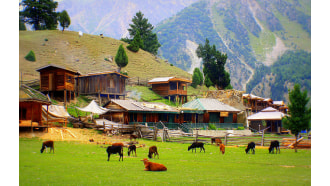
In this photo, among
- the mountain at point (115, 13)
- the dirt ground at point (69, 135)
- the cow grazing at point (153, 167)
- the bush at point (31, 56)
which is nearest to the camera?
the cow grazing at point (153, 167)

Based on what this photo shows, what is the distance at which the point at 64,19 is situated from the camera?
10.9m

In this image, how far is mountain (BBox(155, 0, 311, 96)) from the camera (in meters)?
11.3

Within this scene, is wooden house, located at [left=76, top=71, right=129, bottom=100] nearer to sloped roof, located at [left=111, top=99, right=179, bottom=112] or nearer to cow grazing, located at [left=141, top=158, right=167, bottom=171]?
sloped roof, located at [left=111, top=99, right=179, bottom=112]

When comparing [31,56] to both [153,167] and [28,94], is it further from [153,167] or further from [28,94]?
[153,167]

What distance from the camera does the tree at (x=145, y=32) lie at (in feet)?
39.9

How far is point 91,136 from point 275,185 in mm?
9560

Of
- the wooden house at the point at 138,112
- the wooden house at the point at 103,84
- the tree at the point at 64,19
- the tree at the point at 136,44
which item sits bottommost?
the wooden house at the point at 138,112

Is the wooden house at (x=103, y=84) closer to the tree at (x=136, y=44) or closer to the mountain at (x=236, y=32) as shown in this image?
Answer: the tree at (x=136, y=44)

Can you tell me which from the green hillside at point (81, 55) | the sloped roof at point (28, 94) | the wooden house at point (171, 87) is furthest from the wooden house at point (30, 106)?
the wooden house at point (171, 87)

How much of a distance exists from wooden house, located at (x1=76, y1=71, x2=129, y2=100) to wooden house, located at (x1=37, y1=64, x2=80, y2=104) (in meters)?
0.53

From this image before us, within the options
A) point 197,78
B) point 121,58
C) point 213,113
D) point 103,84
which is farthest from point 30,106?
point 213,113

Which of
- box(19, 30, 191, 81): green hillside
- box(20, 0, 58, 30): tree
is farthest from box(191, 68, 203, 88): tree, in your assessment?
box(20, 0, 58, 30): tree

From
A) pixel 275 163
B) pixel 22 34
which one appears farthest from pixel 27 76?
pixel 275 163

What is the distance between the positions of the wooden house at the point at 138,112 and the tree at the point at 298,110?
6.53 metres
